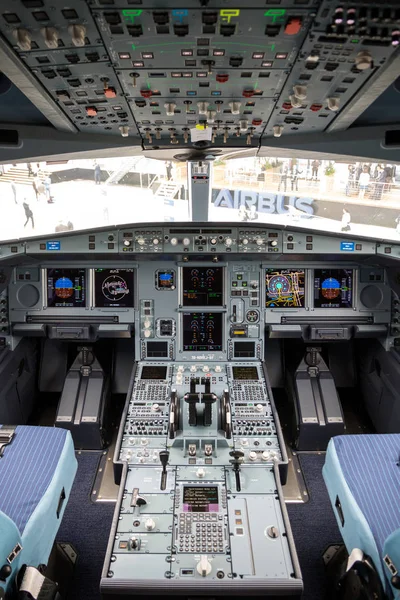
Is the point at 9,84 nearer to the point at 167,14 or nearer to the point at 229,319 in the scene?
the point at 167,14

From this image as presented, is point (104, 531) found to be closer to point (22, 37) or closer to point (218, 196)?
point (218, 196)

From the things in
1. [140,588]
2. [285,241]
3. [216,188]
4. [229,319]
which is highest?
[216,188]

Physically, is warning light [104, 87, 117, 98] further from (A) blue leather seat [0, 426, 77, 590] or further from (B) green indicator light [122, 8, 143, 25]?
(A) blue leather seat [0, 426, 77, 590]

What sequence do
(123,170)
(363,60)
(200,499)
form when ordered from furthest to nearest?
(123,170) < (200,499) < (363,60)

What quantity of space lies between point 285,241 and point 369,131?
1.77 meters

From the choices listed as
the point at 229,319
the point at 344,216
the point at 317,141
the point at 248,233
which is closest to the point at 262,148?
the point at 317,141

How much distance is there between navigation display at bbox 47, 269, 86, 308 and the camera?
4332mm

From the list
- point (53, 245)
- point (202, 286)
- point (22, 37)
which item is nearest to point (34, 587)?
point (22, 37)

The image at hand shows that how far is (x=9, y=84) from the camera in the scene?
1.89m

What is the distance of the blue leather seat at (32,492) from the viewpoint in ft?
5.62

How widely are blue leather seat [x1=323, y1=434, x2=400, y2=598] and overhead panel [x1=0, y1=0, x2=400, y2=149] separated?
155cm

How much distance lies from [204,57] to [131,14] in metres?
0.32

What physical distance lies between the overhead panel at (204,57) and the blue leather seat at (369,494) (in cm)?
155

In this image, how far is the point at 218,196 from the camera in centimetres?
390
